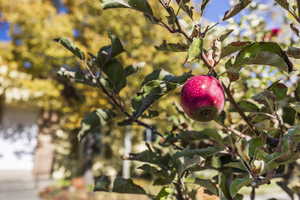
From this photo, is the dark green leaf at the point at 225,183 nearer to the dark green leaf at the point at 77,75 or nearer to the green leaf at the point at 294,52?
the green leaf at the point at 294,52

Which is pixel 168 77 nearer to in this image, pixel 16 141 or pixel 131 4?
pixel 131 4

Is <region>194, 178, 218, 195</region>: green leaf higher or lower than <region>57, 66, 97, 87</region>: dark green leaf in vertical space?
lower

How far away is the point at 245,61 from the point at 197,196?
1.83 feet

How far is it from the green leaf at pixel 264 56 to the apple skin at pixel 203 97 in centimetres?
9

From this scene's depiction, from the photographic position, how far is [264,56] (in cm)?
80

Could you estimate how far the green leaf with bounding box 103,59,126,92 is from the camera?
120cm

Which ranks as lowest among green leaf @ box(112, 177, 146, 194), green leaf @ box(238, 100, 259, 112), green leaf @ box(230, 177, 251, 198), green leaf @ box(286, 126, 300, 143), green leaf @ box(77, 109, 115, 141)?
green leaf @ box(112, 177, 146, 194)

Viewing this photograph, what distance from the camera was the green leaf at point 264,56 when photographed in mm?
784

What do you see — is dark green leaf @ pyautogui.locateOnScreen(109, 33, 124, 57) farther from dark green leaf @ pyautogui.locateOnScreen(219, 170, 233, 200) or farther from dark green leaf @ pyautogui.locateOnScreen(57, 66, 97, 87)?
dark green leaf @ pyautogui.locateOnScreen(219, 170, 233, 200)

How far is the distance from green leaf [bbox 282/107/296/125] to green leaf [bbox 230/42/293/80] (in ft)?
1.14

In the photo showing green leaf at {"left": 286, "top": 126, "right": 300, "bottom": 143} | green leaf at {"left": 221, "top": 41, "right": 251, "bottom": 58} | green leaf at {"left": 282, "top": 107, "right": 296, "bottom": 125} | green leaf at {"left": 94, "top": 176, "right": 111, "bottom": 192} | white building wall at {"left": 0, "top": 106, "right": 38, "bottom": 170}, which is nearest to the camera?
green leaf at {"left": 286, "top": 126, "right": 300, "bottom": 143}

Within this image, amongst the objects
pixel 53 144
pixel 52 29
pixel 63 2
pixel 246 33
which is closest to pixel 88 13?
pixel 52 29

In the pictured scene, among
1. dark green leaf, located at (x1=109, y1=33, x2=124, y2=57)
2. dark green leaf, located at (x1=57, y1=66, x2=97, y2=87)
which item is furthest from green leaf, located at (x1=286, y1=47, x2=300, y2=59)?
dark green leaf, located at (x1=57, y1=66, x2=97, y2=87)

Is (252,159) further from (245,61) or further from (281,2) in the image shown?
(281,2)
